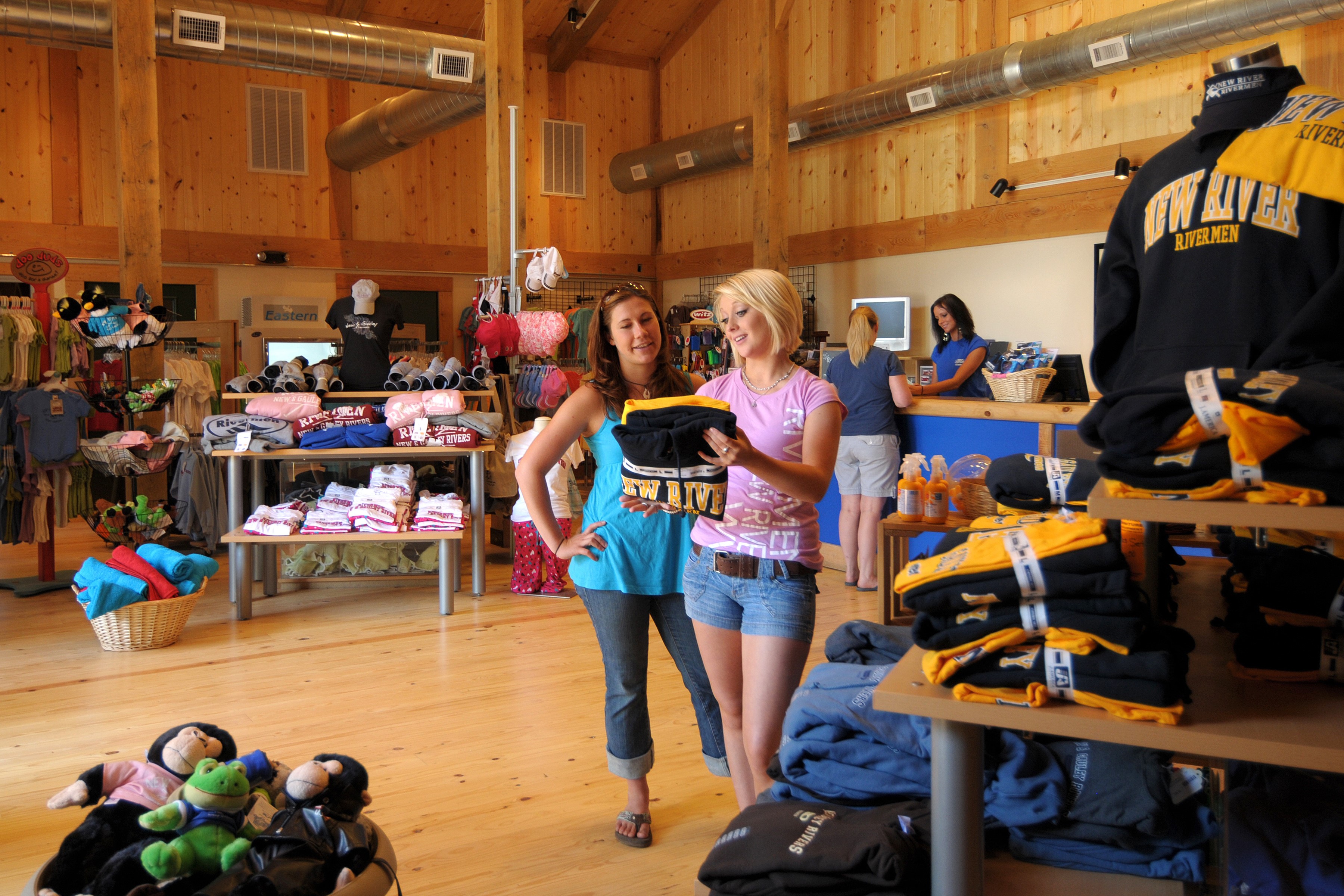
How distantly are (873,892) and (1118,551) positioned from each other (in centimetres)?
53

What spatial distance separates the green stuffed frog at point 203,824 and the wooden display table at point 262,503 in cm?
363

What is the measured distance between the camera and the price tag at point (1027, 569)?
4.05 ft

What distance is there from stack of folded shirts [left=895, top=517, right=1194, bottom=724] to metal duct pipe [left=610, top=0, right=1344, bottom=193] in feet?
21.1

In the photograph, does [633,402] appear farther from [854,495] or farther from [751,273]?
[854,495]

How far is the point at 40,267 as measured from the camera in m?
5.98

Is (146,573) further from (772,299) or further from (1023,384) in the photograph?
(1023,384)

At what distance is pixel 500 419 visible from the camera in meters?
6.05

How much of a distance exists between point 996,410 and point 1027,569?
4.26 m

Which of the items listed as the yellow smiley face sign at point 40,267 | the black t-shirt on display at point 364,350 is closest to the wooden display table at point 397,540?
the black t-shirt on display at point 364,350

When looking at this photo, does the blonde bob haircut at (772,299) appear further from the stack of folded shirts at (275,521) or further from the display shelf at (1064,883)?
the stack of folded shirts at (275,521)

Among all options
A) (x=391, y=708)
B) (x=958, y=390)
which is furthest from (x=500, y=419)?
(x=958, y=390)

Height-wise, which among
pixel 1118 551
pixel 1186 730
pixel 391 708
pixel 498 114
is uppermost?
pixel 498 114

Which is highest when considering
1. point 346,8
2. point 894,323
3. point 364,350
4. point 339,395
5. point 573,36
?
point 573,36

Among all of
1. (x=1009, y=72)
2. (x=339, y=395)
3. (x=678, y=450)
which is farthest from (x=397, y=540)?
(x=1009, y=72)
